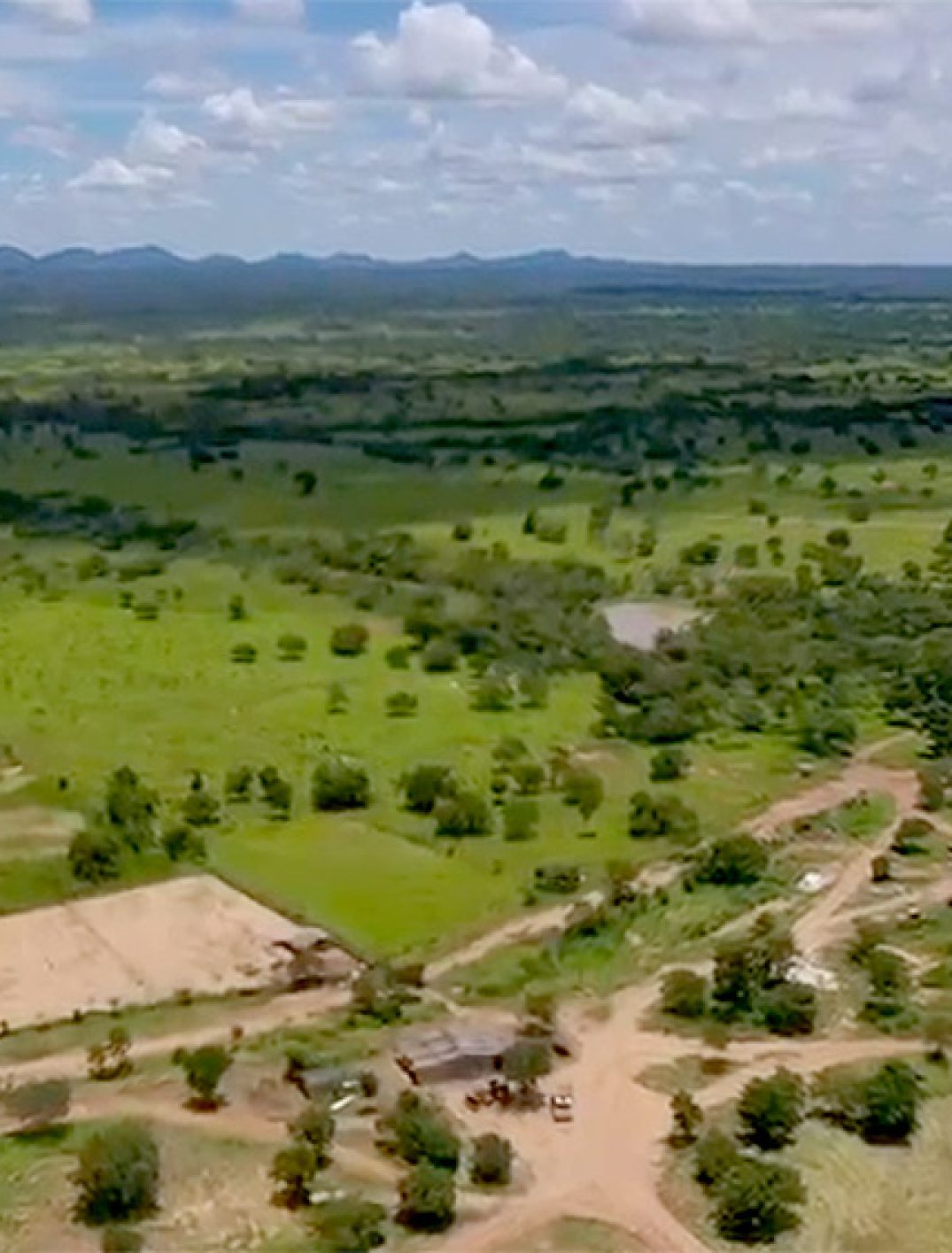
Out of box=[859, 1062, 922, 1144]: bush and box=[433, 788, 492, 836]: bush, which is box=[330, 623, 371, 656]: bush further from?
box=[859, 1062, 922, 1144]: bush

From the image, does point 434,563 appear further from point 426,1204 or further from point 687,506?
point 426,1204

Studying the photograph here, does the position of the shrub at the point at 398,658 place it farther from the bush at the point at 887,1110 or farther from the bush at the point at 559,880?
the bush at the point at 887,1110

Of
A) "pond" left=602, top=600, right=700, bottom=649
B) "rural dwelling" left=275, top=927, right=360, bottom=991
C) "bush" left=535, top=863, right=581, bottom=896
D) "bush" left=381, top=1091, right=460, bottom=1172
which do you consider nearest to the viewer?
"bush" left=381, top=1091, right=460, bottom=1172

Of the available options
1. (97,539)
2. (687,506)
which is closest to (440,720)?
(97,539)

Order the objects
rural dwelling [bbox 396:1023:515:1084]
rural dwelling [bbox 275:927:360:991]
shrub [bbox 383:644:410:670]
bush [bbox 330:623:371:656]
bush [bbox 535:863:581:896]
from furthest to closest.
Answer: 1. bush [bbox 330:623:371:656]
2. shrub [bbox 383:644:410:670]
3. bush [bbox 535:863:581:896]
4. rural dwelling [bbox 275:927:360:991]
5. rural dwelling [bbox 396:1023:515:1084]

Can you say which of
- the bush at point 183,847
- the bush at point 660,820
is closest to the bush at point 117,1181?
the bush at point 183,847

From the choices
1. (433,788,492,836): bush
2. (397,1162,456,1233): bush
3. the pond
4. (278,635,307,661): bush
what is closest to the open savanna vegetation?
(397,1162,456,1233): bush

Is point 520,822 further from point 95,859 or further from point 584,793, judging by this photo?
point 95,859
